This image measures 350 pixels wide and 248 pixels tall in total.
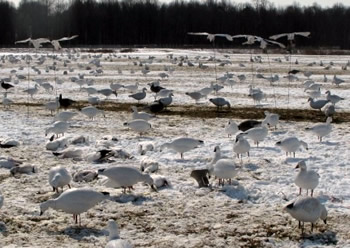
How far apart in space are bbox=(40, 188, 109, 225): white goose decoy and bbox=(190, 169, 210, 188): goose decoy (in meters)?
2.25

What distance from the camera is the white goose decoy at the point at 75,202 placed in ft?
22.5

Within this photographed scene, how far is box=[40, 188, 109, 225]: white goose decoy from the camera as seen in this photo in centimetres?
684

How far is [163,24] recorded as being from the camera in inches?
3868

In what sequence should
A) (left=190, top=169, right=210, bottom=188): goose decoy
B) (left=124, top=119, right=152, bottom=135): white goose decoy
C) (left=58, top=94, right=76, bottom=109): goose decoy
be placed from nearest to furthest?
(left=190, top=169, right=210, bottom=188): goose decoy
(left=124, top=119, right=152, bottom=135): white goose decoy
(left=58, top=94, right=76, bottom=109): goose decoy

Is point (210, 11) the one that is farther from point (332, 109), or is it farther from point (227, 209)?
point (227, 209)

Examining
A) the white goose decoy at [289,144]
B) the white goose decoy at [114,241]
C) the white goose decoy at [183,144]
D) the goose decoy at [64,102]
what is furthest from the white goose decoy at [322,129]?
the goose decoy at [64,102]

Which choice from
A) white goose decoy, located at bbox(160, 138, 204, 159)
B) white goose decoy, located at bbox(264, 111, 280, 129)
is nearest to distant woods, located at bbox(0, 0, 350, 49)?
white goose decoy, located at bbox(264, 111, 280, 129)

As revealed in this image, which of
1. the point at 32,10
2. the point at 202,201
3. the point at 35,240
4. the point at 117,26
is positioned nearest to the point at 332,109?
the point at 202,201

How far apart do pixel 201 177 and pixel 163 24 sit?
9179 cm

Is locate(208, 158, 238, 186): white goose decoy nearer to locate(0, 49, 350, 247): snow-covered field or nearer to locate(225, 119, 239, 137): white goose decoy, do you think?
locate(0, 49, 350, 247): snow-covered field

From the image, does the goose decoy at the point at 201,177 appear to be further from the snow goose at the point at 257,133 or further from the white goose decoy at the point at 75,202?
the snow goose at the point at 257,133

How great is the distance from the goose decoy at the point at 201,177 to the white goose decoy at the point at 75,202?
2252 mm

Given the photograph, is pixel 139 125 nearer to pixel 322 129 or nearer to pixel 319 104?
pixel 322 129

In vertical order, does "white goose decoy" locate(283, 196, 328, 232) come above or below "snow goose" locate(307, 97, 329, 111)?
below
